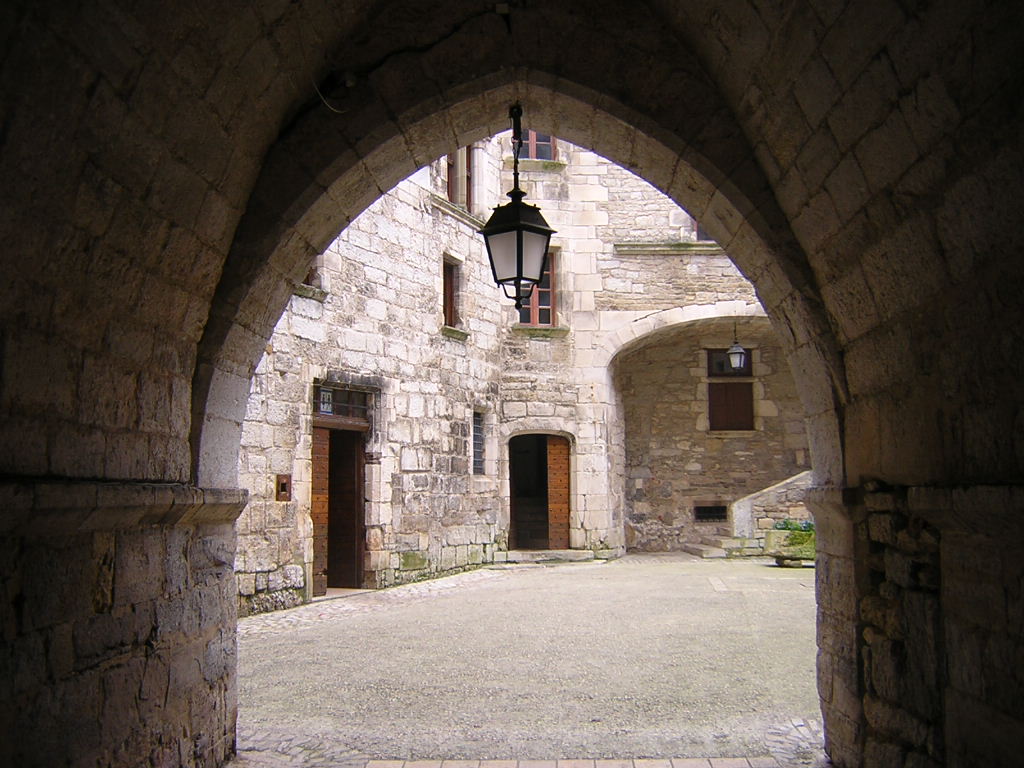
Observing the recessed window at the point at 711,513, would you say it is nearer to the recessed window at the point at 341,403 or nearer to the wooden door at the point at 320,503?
the recessed window at the point at 341,403

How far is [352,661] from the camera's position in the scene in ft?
18.3

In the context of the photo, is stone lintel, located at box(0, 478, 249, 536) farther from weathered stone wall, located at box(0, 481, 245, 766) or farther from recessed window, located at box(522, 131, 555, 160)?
recessed window, located at box(522, 131, 555, 160)

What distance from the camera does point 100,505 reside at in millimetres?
2570

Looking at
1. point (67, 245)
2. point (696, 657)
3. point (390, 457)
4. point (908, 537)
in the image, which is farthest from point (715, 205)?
point (390, 457)

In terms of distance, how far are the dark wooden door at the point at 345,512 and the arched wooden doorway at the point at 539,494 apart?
4.05m

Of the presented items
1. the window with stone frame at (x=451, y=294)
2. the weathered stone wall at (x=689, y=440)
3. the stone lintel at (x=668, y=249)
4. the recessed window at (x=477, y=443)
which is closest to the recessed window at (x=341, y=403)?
the window with stone frame at (x=451, y=294)

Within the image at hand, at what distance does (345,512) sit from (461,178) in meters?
4.89

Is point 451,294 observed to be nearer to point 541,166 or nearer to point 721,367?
point 541,166

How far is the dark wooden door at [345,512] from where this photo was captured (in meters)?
9.55

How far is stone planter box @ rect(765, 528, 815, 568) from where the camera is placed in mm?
11414

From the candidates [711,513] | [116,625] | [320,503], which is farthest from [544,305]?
[116,625]

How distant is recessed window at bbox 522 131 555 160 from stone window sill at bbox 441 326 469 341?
11.7ft

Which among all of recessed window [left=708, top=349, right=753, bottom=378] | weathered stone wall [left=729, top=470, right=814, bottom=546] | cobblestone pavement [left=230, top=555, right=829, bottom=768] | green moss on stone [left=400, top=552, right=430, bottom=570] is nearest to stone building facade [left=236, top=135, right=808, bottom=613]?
green moss on stone [left=400, top=552, right=430, bottom=570]

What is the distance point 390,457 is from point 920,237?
7.81 metres
